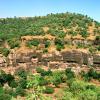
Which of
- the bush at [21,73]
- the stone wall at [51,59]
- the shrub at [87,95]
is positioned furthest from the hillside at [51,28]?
the shrub at [87,95]

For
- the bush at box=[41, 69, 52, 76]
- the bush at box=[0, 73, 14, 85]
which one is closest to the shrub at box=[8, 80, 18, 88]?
the bush at box=[0, 73, 14, 85]

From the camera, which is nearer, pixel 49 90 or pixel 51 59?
pixel 49 90

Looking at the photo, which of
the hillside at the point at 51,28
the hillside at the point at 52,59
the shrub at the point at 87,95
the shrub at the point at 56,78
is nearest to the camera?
the shrub at the point at 87,95

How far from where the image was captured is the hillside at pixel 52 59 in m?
72.6

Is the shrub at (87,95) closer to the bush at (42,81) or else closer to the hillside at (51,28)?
the bush at (42,81)

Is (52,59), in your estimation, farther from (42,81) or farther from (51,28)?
(51,28)

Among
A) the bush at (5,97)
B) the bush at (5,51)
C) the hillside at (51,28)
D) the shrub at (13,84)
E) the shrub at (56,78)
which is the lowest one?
the bush at (5,97)

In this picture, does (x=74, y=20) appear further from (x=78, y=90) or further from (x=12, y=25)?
(x=78, y=90)

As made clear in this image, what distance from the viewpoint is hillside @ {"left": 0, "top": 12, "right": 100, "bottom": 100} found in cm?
7262

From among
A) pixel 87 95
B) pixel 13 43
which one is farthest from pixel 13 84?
pixel 13 43

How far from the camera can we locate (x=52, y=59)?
85938 mm

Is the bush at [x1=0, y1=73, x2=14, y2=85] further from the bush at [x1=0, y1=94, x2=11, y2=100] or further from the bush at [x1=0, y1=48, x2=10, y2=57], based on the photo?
the bush at [x1=0, y1=94, x2=11, y2=100]

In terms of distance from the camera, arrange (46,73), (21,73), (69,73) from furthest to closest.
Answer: (69,73), (46,73), (21,73)

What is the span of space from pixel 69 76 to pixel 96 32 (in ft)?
62.4
